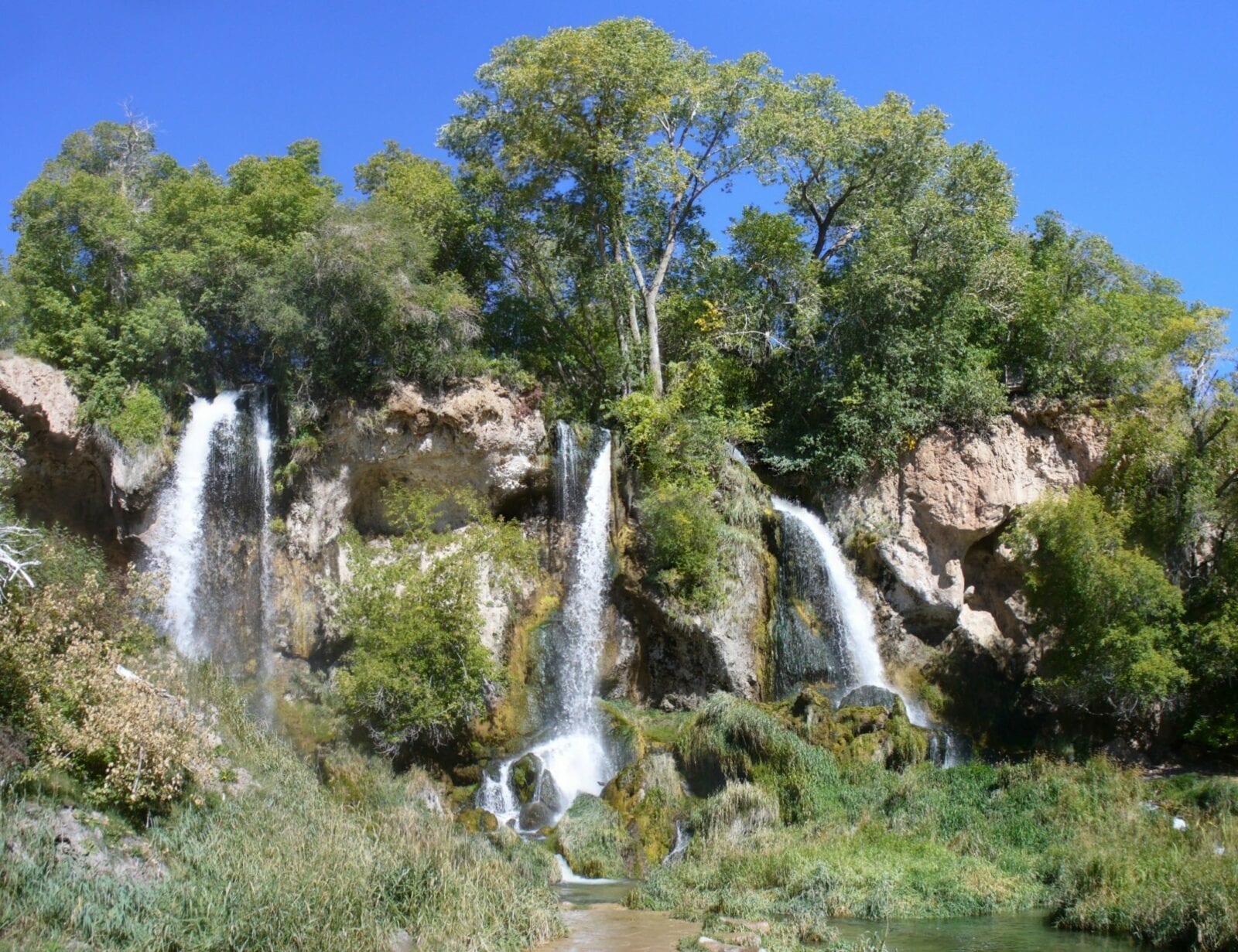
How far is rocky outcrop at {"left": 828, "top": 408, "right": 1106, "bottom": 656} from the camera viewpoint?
1024 inches

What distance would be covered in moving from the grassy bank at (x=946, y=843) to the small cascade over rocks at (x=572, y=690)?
2.44 m

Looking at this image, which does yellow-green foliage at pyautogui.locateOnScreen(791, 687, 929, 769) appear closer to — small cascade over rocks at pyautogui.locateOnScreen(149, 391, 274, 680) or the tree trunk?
the tree trunk

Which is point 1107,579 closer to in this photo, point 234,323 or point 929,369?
point 929,369

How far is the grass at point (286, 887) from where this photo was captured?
10680mm

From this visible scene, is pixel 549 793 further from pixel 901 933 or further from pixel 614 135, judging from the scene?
pixel 614 135

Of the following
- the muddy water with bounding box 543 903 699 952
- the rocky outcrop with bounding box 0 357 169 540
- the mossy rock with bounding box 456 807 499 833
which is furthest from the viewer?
the rocky outcrop with bounding box 0 357 169 540

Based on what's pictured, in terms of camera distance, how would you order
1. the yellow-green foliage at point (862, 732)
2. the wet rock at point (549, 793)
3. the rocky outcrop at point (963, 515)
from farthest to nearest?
the rocky outcrop at point (963, 515) < the yellow-green foliage at point (862, 732) < the wet rock at point (549, 793)

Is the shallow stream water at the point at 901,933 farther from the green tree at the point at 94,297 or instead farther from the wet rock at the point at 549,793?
the green tree at the point at 94,297

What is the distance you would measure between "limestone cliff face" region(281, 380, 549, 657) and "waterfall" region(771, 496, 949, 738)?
6.45 m

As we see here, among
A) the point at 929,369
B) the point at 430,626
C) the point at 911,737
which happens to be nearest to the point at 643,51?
the point at 929,369

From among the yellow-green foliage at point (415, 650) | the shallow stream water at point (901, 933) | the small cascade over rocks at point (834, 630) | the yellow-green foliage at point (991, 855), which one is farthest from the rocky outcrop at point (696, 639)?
the shallow stream water at point (901, 933)

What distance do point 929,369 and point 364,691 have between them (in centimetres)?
1573

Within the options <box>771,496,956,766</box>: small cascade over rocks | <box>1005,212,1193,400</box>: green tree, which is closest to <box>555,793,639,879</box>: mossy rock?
<box>771,496,956,766</box>: small cascade over rocks

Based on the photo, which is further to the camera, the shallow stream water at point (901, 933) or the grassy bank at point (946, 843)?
the grassy bank at point (946, 843)
